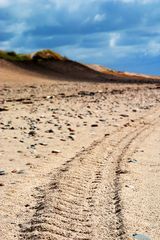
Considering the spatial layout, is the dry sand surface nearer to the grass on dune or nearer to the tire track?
the tire track

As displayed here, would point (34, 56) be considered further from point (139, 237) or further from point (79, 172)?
point (139, 237)

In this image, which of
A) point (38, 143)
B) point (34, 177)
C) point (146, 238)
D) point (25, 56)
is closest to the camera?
point (146, 238)

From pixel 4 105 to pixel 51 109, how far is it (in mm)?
1512

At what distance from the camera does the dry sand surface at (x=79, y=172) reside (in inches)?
196

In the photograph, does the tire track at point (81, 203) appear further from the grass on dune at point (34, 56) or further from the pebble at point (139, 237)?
the grass on dune at point (34, 56)

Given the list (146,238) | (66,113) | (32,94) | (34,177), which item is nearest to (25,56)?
(32,94)

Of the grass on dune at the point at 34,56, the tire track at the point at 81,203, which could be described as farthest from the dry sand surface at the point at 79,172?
the grass on dune at the point at 34,56

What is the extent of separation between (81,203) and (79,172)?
1.44 metres

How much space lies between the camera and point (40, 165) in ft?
24.7

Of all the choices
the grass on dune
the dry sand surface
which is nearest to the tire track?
Answer: the dry sand surface

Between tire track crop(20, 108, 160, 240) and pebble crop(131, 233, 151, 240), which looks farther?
tire track crop(20, 108, 160, 240)

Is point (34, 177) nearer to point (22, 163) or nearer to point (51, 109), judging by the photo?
point (22, 163)

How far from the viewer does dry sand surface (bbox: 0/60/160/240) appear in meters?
4.97

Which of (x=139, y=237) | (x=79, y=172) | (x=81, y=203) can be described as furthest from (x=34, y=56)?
(x=139, y=237)
